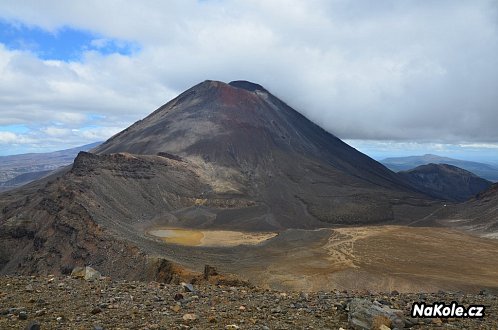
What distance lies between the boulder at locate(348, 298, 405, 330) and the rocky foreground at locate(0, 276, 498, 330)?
0.06ft

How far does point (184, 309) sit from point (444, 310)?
5.95 m

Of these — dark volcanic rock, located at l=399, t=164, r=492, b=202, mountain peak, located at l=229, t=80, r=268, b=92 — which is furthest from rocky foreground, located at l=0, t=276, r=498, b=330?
dark volcanic rock, located at l=399, t=164, r=492, b=202

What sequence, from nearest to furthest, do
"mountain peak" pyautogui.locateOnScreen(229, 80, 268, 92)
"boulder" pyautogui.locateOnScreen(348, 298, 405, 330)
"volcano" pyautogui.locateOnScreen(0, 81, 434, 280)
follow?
"boulder" pyautogui.locateOnScreen(348, 298, 405, 330) < "volcano" pyautogui.locateOnScreen(0, 81, 434, 280) < "mountain peak" pyautogui.locateOnScreen(229, 80, 268, 92)

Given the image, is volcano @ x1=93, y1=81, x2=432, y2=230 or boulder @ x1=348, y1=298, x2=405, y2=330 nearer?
boulder @ x1=348, y1=298, x2=405, y2=330

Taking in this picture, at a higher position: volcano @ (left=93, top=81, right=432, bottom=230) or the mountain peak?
the mountain peak

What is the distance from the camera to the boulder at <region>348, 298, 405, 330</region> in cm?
805

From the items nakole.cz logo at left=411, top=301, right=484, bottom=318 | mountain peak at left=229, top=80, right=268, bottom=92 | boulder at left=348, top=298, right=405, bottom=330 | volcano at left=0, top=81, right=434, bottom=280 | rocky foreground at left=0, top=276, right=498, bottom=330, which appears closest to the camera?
rocky foreground at left=0, top=276, right=498, bottom=330

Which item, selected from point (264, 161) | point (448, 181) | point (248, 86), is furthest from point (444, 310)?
point (448, 181)

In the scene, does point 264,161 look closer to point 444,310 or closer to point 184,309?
point 444,310

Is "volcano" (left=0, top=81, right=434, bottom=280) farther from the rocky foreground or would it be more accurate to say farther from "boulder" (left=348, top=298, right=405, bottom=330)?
"boulder" (left=348, top=298, right=405, bottom=330)

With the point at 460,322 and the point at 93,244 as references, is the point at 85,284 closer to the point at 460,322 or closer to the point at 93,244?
the point at 460,322

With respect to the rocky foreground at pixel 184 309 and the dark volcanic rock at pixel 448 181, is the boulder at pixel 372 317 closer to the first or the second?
the rocky foreground at pixel 184 309

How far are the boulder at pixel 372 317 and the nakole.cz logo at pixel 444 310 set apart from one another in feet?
2.24

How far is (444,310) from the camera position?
9.59m
